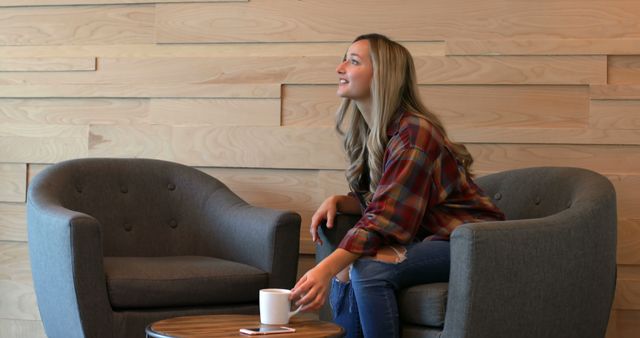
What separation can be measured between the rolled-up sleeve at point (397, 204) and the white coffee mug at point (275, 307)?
307 mm

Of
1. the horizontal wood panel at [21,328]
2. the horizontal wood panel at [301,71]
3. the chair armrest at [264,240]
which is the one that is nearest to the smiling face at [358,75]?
the chair armrest at [264,240]

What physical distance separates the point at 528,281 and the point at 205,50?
1797mm

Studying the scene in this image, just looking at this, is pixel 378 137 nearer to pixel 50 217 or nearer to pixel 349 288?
pixel 349 288

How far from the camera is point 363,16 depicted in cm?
349

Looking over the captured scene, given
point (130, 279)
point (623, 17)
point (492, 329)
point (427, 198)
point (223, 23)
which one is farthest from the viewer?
point (223, 23)

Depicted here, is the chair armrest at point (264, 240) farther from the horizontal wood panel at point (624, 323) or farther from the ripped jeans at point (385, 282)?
the horizontal wood panel at point (624, 323)

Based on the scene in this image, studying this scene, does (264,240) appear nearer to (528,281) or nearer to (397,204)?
(397,204)

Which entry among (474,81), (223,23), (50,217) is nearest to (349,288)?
(50,217)

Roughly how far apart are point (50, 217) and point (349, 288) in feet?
3.16

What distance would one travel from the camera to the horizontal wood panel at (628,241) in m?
3.24

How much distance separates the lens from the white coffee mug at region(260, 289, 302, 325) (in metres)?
2.15

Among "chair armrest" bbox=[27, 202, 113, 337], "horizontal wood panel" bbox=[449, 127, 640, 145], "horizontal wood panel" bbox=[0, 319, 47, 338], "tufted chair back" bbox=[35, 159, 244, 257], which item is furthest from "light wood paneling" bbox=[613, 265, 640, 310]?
"horizontal wood panel" bbox=[0, 319, 47, 338]

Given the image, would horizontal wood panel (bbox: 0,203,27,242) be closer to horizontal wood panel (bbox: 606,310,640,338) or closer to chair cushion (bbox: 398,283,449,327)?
chair cushion (bbox: 398,283,449,327)

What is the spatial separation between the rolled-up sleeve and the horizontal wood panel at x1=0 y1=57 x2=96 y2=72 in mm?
1693
